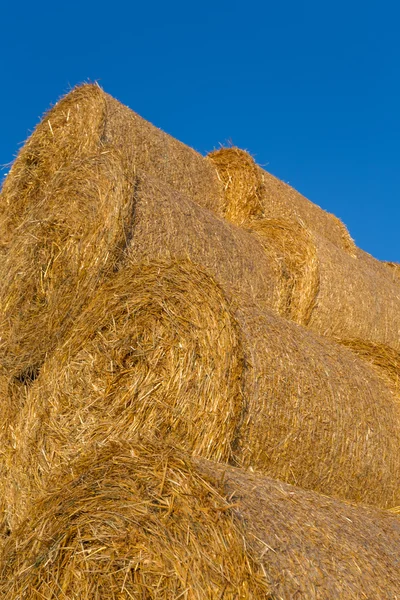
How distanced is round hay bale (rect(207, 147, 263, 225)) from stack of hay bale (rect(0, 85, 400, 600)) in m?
0.28

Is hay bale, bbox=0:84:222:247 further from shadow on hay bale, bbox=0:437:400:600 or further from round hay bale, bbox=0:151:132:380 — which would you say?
shadow on hay bale, bbox=0:437:400:600

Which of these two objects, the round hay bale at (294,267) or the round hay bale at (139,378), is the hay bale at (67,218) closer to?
the round hay bale at (139,378)

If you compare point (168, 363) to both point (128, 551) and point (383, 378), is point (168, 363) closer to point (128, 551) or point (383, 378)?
point (128, 551)

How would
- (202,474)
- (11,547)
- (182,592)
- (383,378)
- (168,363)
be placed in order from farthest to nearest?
(383,378) < (168,363) < (11,547) < (202,474) < (182,592)

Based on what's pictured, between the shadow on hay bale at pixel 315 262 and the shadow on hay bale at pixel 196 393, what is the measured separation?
3.29 feet

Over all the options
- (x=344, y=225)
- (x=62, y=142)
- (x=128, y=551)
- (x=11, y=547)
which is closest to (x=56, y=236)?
(x=62, y=142)

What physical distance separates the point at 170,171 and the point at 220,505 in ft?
10.3

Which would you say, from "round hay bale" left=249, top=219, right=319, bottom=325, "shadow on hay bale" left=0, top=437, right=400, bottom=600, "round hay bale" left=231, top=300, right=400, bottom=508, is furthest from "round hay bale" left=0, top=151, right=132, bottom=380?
"round hay bale" left=249, top=219, right=319, bottom=325

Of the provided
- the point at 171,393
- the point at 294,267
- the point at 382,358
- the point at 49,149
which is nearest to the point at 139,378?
the point at 171,393

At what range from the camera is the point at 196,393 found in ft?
10.6

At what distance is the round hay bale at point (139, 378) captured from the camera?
3.21 meters

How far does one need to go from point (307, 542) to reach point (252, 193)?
11.3 feet

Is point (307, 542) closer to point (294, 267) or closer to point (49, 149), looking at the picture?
point (294, 267)

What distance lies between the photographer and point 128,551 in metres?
2.49
